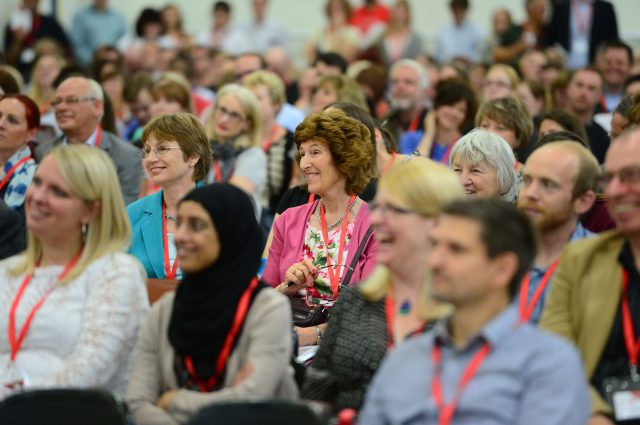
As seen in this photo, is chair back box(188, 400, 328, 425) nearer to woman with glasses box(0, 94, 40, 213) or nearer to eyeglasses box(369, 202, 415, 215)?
eyeglasses box(369, 202, 415, 215)

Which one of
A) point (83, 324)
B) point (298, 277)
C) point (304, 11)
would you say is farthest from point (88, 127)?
point (304, 11)

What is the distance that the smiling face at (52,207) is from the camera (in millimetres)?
3736

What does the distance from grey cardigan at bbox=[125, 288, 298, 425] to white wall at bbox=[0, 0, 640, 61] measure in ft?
38.4

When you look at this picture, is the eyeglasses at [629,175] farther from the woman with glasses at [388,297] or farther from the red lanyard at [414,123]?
the red lanyard at [414,123]

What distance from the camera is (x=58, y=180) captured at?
12.3 feet

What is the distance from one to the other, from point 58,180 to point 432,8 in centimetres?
1219

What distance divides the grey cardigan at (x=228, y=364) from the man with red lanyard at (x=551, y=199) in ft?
2.83

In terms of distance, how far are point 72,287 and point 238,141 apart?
3691mm

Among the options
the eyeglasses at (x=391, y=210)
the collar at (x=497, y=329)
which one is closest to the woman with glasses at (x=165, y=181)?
the eyeglasses at (x=391, y=210)

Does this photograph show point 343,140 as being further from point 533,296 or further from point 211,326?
point 211,326

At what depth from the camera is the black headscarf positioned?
3.52 m

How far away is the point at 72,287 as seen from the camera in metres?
3.71

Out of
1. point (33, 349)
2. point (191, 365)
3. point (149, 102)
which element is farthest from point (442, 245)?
point (149, 102)

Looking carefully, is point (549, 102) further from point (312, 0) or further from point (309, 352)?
point (312, 0)
